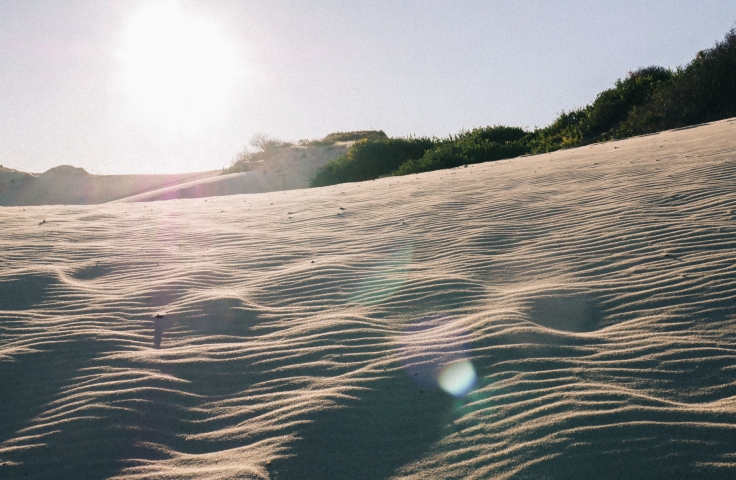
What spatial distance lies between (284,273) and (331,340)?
1.78 meters

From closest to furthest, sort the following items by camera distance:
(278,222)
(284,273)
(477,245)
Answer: (284,273), (477,245), (278,222)

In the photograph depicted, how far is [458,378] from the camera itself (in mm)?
3592

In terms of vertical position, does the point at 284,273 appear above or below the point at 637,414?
above

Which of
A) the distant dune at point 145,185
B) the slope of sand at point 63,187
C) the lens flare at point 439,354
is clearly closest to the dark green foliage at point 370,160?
the distant dune at point 145,185

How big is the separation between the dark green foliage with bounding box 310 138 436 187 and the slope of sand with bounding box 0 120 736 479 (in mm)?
16557

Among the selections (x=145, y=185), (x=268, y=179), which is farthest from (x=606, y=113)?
(x=145, y=185)

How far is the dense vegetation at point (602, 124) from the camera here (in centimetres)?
1709

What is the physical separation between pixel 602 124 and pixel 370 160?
8484 millimetres

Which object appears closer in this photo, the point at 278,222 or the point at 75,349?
the point at 75,349

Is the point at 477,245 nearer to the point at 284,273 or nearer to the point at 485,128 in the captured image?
the point at 284,273

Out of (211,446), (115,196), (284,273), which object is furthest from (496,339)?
(115,196)

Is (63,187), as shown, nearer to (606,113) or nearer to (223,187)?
(223,187)

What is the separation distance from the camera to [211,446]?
10.3ft

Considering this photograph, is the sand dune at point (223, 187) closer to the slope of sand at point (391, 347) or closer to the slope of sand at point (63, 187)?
the slope of sand at point (63, 187)
